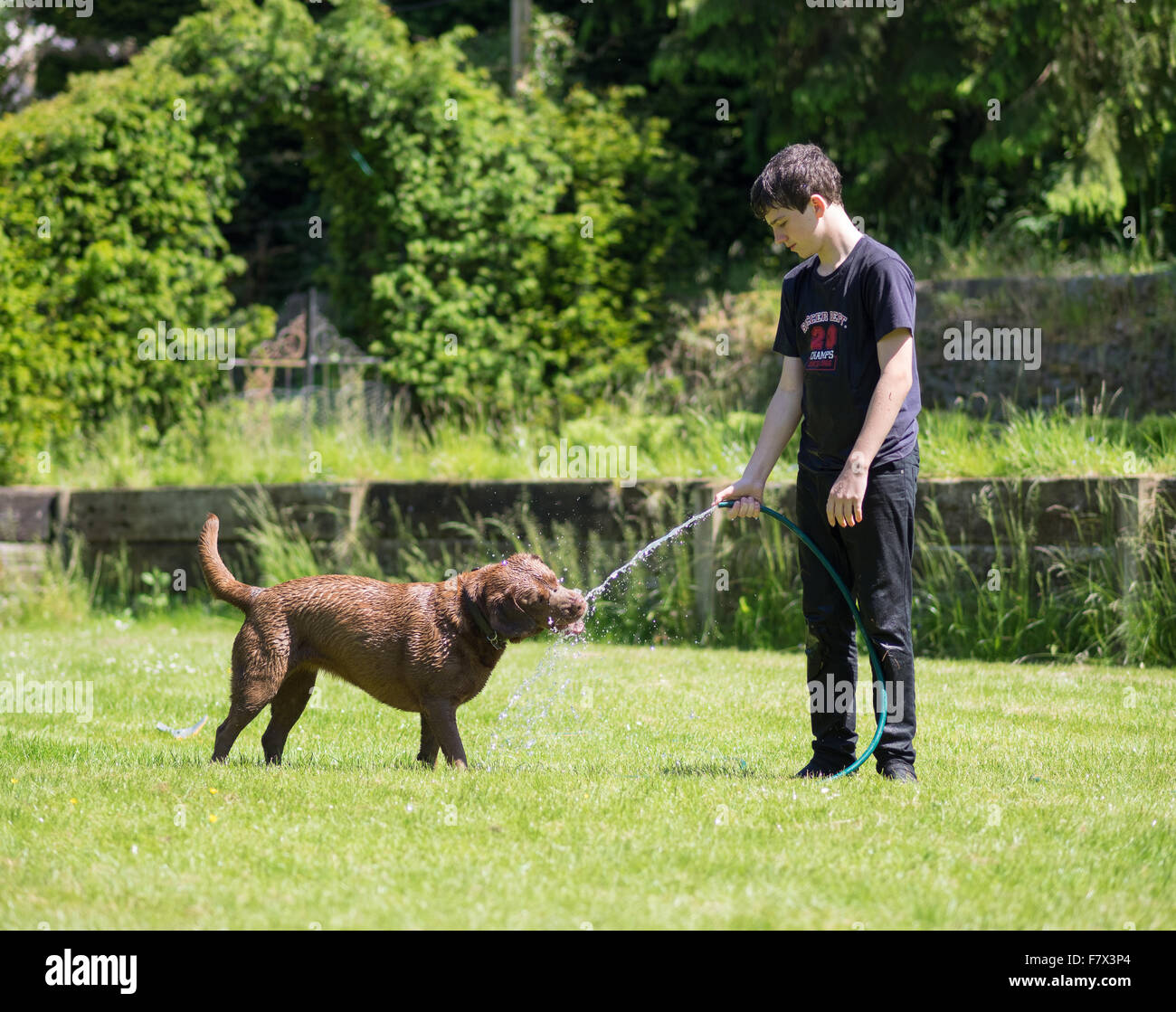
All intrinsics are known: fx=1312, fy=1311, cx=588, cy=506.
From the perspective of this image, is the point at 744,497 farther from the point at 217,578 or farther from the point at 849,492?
the point at 217,578

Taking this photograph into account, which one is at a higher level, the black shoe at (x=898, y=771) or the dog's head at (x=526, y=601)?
the dog's head at (x=526, y=601)

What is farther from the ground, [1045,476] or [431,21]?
[431,21]

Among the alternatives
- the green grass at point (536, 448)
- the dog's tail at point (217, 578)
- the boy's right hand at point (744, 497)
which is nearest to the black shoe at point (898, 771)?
the boy's right hand at point (744, 497)

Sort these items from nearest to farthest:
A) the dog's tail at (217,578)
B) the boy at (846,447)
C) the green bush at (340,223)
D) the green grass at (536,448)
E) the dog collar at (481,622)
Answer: the boy at (846,447) < the dog collar at (481,622) < the dog's tail at (217,578) < the green grass at (536,448) < the green bush at (340,223)

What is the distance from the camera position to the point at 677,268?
1402 centimetres

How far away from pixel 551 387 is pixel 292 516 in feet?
10.8

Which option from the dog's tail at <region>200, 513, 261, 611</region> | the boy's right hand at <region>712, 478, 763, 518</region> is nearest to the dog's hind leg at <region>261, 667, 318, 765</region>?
the dog's tail at <region>200, 513, 261, 611</region>

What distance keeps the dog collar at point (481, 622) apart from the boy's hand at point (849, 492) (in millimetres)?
1325

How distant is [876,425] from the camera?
4.57m

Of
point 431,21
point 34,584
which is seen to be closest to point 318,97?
point 34,584

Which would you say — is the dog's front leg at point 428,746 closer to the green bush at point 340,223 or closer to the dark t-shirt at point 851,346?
the dark t-shirt at point 851,346

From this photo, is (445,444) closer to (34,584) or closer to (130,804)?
(34,584)

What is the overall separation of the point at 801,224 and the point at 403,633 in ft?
6.95

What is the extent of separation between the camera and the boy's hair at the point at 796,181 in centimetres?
473
